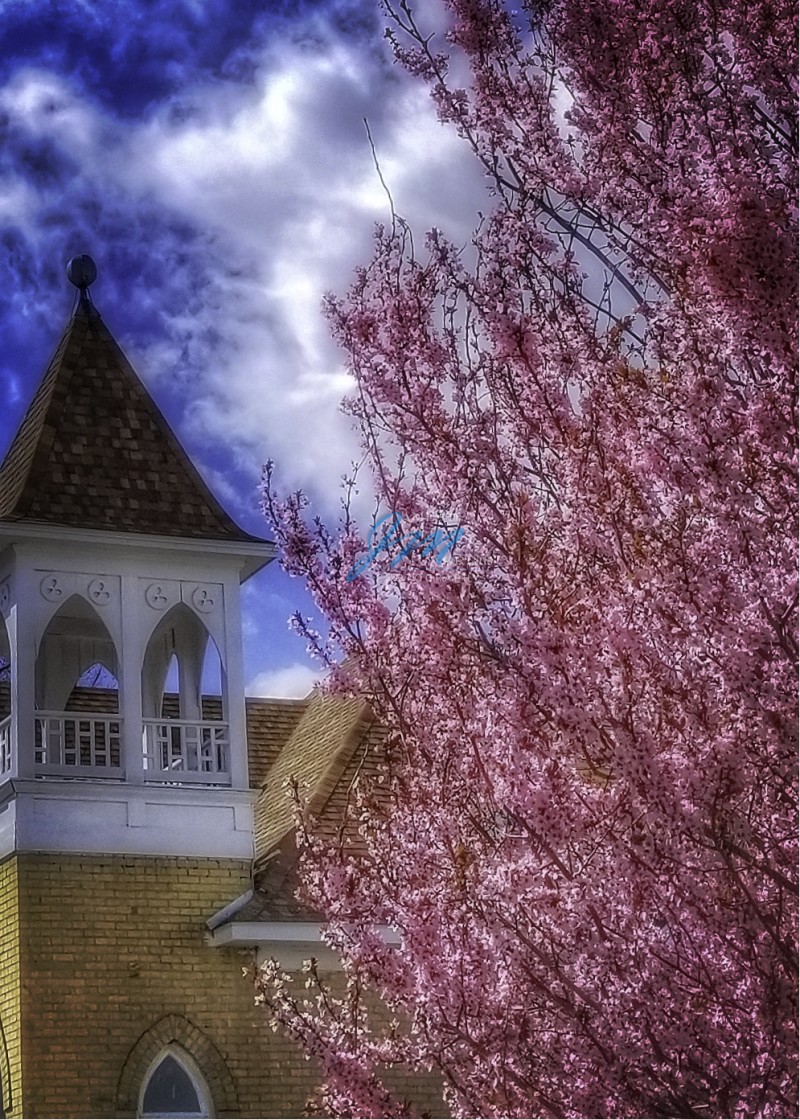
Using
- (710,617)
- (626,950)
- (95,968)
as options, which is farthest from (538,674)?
(95,968)

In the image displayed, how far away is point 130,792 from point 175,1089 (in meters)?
1.85

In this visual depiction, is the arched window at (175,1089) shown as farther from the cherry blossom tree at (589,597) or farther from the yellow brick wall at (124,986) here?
the cherry blossom tree at (589,597)

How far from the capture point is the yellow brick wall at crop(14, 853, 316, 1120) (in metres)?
9.70

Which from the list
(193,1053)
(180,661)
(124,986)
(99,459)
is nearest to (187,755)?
(180,661)

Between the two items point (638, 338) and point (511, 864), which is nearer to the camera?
point (511, 864)

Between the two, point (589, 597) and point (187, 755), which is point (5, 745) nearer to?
point (187, 755)

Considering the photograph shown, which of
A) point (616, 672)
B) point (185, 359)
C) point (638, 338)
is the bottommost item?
point (616, 672)

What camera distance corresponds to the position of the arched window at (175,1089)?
32.9 feet

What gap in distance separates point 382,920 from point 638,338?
2.42 meters

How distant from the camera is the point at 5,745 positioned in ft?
35.4

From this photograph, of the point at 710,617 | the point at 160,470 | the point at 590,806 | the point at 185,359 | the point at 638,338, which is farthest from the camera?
the point at 160,470

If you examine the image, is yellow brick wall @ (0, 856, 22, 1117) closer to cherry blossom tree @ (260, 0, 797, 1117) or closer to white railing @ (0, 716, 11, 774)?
white railing @ (0, 716, 11, 774)

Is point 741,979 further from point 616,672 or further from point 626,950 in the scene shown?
point 616,672

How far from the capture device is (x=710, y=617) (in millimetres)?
4488
